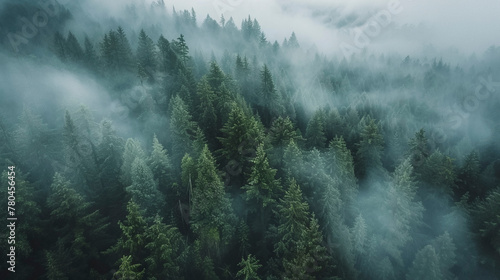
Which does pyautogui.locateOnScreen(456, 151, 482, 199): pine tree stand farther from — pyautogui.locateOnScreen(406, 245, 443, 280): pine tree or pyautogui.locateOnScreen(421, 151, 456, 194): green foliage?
pyautogui.locateOnScreen(406, 245, 443, 280): pine tree

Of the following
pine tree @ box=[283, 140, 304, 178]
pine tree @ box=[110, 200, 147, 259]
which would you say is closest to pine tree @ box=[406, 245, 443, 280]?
pine tree @ box=[283, 140, 304, 178]

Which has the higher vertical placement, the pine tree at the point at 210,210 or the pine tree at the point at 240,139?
the pine tree at the point at 240,139

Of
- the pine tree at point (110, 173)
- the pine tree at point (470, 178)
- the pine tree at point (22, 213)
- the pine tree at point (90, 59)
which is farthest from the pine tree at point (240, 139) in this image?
the pine tree at point (90, 59)

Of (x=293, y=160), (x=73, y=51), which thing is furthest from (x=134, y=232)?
(x=73, y=51)

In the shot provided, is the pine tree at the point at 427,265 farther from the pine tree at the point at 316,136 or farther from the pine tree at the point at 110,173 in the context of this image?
the pine tree at the point at 110,173

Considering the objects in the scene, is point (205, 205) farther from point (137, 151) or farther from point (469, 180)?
point (469, 180)

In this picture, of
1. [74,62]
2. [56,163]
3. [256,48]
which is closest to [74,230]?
[56,163]

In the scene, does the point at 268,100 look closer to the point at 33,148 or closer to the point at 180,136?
the point at 180,136
